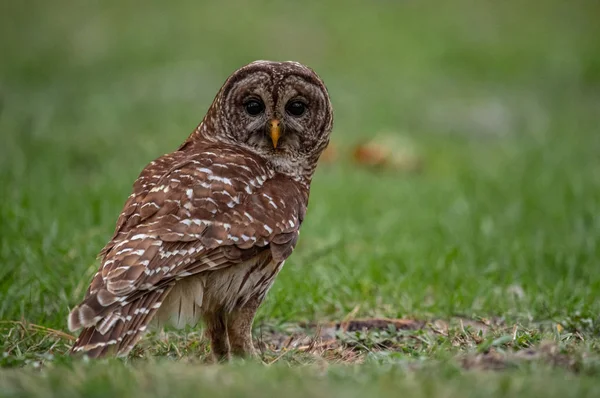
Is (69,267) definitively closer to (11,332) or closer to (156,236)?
(11,332)

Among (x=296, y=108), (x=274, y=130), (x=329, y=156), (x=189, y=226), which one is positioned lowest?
(x=329, y=156)

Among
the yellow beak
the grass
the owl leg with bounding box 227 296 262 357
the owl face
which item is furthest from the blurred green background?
the yellow beak

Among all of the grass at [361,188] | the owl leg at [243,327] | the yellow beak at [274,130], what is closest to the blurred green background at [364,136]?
the grass at [361,188]

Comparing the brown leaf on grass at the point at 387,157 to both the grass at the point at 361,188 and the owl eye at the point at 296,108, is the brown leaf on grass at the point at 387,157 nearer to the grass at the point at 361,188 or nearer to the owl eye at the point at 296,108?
the grass at the point at 361,188

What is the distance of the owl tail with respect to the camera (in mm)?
3732

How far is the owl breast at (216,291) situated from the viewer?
4.13 metres

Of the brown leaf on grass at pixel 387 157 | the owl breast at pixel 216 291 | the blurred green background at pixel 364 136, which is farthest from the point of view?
the brown leaf on grass at pixel 387 157

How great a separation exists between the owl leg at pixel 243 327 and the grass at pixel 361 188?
0.52ft

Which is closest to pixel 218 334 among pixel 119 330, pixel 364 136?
pixel 119 330

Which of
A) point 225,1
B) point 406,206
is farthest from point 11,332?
point 225,1

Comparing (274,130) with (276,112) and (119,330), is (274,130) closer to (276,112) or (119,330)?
(276,112)

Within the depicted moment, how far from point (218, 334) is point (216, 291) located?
317 millimetres

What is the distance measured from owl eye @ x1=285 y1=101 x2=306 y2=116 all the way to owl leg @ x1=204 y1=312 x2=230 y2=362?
1.22 metres

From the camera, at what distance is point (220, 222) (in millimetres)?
4121
